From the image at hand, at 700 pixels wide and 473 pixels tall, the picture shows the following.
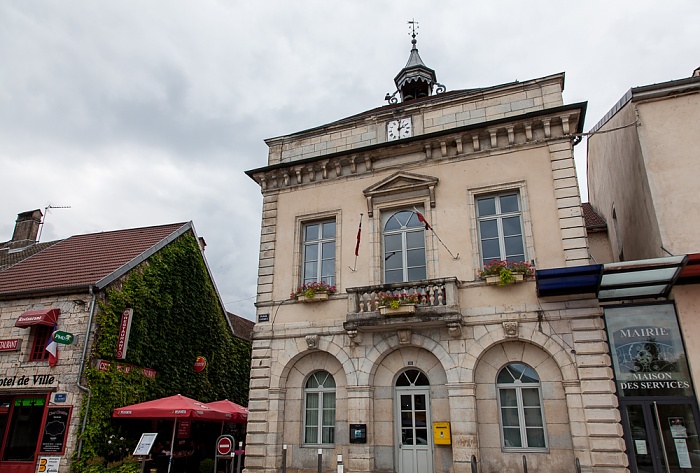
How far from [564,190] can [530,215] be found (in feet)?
2.79

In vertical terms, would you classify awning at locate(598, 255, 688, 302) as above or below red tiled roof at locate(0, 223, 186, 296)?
below

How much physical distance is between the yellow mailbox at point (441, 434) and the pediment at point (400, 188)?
4728 millimetres

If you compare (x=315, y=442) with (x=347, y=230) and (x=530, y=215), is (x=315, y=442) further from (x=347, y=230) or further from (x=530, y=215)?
(x=530, y=215)

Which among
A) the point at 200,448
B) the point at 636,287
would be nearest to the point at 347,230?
the point at 636,287

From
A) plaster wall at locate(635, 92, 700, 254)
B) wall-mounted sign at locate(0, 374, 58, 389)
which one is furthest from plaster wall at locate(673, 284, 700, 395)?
wall-mounted sign at locate(0, 374, 58, 389)

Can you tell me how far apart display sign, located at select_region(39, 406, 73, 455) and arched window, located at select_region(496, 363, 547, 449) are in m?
10.0

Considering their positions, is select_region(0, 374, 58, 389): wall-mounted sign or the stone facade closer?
the stone facade

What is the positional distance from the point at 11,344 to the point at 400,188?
10924 millimetres

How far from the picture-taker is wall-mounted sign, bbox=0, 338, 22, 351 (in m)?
13.2

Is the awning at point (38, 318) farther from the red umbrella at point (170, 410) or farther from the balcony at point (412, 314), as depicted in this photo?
the balcony at point (412, 314)

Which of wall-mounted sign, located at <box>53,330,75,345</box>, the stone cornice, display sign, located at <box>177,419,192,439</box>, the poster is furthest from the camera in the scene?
display sign, located at <box>177,419,192,439</box>

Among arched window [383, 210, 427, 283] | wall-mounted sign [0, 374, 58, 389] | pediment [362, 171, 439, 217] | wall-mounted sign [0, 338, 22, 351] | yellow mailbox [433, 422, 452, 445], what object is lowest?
yellow mailbox [433, 422, 452, 445]

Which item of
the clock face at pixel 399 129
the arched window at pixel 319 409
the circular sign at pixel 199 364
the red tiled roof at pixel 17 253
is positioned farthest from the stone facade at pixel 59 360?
the clock face at pixel 399 129

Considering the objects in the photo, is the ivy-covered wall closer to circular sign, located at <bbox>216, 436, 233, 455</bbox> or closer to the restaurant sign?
circular sign, located at <bbox>216, 436, 233, 455</bbox>
